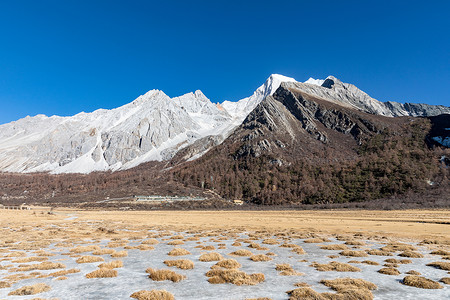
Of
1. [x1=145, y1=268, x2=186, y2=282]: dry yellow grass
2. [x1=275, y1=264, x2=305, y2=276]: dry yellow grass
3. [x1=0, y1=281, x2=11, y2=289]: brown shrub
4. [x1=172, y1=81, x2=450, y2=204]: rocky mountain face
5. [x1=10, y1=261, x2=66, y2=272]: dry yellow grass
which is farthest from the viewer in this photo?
[x1=172, y1=81, x2=450, y2=204]: rocky mountain face

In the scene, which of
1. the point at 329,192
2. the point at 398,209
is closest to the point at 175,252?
the point at 398,209

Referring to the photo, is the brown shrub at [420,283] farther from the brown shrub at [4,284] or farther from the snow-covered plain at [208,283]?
the brown shrub at [4,284]

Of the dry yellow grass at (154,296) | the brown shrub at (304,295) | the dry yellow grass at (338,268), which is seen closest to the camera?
the brown shrub at (304,295)

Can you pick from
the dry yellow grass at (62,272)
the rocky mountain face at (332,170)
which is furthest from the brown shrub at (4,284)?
the rocky mountain face at (332,170)

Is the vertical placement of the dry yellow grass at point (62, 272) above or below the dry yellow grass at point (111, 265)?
above

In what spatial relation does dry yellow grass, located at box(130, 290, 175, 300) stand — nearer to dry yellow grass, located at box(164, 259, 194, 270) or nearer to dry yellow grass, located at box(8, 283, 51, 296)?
dry yellow grass, located at box(8, 283, 51, 296)

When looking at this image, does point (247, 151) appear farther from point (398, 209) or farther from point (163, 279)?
point (163, 279)

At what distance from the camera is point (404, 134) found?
184 meters

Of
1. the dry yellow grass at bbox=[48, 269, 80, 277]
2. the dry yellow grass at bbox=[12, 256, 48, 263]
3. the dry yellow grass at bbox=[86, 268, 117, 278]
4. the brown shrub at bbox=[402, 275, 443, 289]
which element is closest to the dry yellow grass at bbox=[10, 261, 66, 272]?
the dry yellow grass at bbox=[48, 269, 80, 277]

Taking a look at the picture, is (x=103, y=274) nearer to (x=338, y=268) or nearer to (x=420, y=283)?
(x=338, y=268)

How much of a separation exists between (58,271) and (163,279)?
6.83 meters

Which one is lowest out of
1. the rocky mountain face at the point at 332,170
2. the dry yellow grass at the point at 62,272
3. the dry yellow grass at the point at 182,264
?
the dry yellow grass at the point at 182,264

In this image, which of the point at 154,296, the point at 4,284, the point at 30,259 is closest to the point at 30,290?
the point at 4,284

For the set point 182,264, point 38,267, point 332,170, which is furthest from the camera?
point 332,170
